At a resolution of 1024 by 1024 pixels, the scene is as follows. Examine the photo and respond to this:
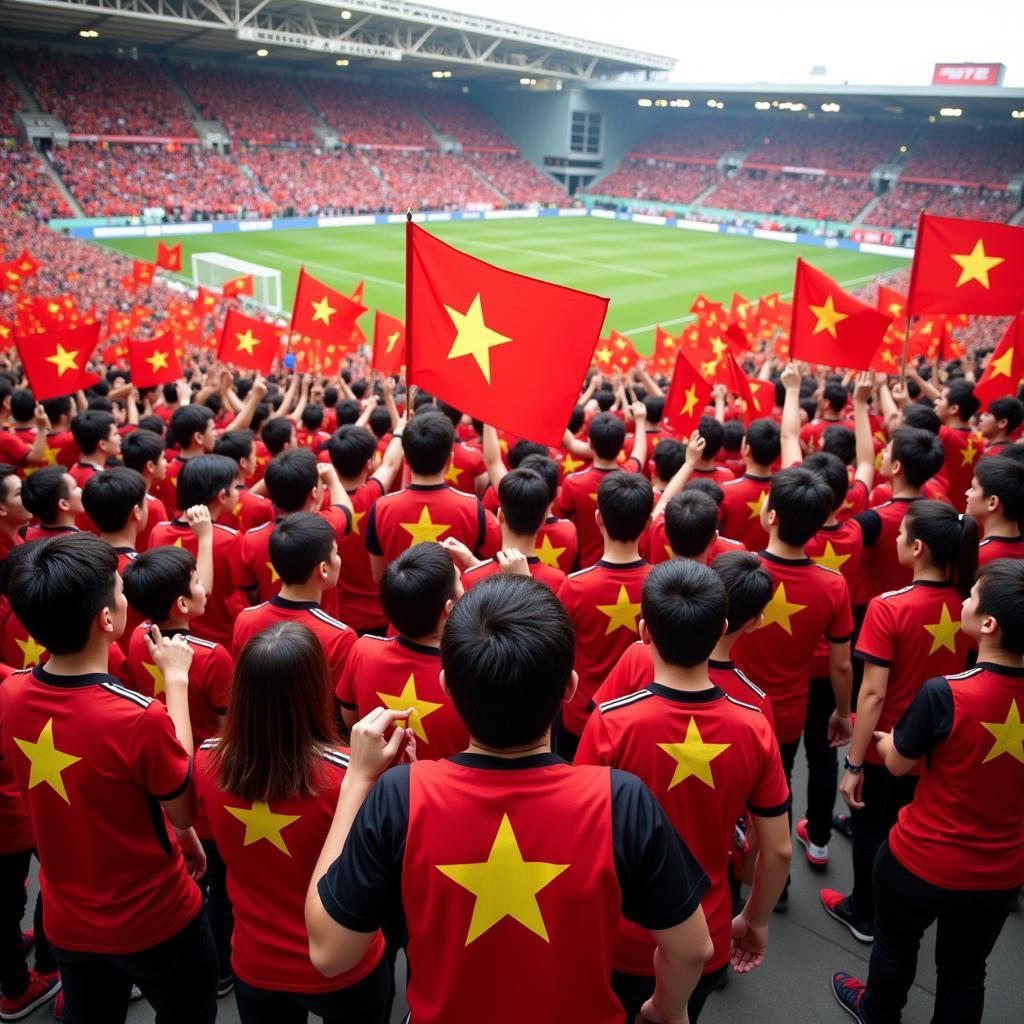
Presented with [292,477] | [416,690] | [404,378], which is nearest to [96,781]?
[416,690]

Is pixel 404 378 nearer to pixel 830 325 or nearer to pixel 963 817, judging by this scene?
pixel 830 325

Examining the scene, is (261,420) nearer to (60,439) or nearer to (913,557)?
(60,439)

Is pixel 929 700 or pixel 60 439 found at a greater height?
pixel 929 700

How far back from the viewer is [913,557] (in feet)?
11.8

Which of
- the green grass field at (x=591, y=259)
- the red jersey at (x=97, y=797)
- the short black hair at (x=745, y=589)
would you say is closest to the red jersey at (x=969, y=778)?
the short black hair at (x=745, y=589)

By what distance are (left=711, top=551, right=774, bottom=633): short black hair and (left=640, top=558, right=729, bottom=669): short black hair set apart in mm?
423

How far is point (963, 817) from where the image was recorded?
2.91 meters

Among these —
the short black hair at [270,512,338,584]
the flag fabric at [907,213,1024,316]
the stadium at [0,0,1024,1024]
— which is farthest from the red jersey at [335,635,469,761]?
the flag fabric at [907,213,1024,316]

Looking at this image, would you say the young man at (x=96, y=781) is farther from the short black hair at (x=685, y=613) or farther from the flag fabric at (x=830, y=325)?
the flag fabric at (x=830, y=325)

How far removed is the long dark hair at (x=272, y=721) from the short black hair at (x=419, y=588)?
1.91ft

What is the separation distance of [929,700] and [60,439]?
6.85 meters

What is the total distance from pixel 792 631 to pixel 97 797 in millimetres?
2873

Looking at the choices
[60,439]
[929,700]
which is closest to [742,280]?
[60,439]

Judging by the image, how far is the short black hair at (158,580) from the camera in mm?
3189
